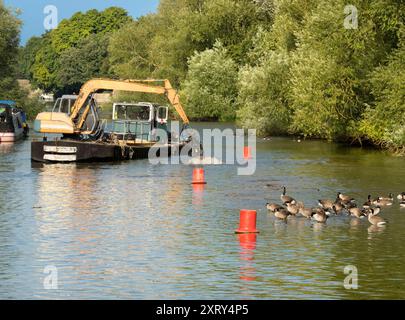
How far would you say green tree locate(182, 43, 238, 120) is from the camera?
9644cm

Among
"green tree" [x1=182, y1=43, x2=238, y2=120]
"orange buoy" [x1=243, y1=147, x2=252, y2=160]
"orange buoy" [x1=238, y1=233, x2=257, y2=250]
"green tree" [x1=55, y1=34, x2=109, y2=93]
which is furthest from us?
"green tree" [x1=55, y1=34, x2=109, y2=93]

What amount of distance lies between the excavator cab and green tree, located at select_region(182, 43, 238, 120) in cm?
3990

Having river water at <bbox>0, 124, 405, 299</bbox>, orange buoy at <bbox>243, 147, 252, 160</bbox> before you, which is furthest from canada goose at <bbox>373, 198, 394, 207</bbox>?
orange buoy at <bbox>243, 147, 252, 160</bbox>

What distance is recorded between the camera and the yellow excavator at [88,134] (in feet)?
165

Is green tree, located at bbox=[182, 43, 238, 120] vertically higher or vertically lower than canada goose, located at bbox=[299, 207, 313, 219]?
higher

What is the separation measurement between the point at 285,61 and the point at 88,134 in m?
21.9

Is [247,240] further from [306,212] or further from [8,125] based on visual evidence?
[8,125]

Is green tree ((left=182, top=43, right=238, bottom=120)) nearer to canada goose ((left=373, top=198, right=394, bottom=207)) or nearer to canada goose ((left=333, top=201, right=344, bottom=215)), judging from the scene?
canada goose ((left=373, top=198, right=394, bottom=207))

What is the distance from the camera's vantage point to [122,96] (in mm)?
110938

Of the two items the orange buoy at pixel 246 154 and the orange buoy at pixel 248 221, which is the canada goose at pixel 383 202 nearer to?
the orange buoy at pixel 248 221

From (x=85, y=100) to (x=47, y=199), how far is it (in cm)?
1720

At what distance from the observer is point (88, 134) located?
53.3m
